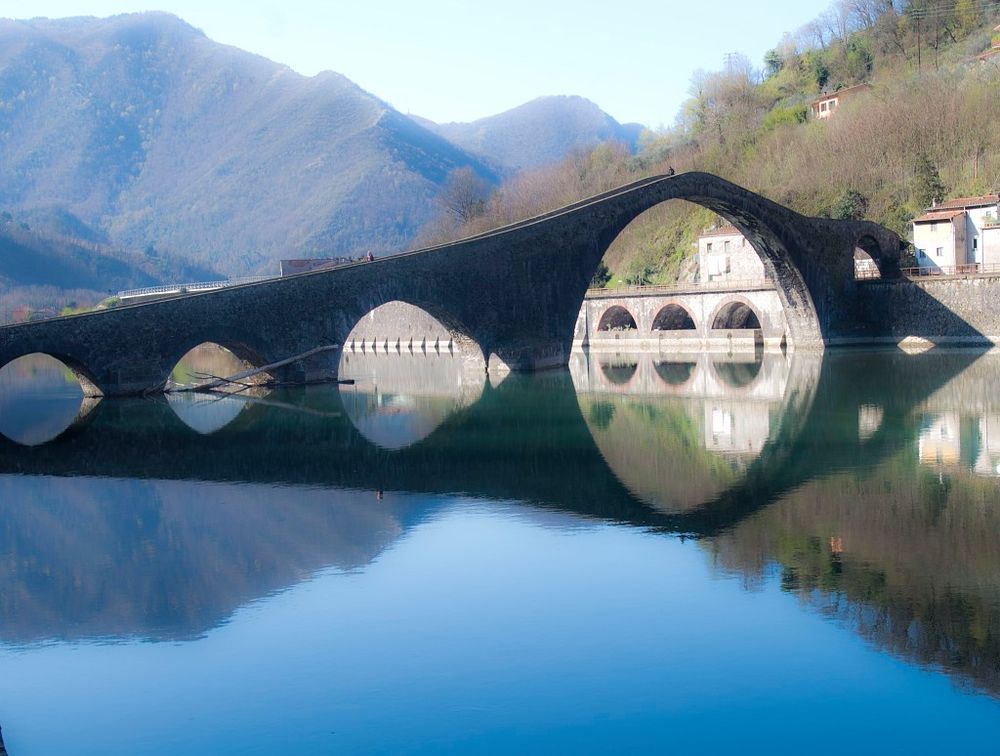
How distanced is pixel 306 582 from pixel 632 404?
1602 centimetres

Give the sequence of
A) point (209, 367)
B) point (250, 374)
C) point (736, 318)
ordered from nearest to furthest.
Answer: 1. point (250, 374)
2. point (209, 367)
3. point (736, 318)

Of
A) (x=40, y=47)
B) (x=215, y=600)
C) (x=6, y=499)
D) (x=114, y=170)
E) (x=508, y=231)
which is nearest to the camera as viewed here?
Answer: (x=215, y=600)

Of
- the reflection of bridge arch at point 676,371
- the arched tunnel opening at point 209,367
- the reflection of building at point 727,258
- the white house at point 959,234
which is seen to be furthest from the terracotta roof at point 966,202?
the arched tunnel opening at point 209,367

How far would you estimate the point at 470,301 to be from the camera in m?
32.5

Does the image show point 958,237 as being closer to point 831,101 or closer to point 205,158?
point 831,101

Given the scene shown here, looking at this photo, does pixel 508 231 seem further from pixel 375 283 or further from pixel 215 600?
pixel 215 600

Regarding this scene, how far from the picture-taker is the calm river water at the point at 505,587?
727 centimetres

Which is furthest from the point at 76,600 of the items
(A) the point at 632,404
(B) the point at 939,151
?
(B) the point at 939,151

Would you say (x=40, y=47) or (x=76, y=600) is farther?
(x=40, y=47)

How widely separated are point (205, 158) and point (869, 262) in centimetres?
14226

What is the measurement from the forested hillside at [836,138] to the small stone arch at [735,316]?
7622 millimetres

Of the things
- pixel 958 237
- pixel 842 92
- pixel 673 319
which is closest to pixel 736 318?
pixel 673 319

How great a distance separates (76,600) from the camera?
10.1m

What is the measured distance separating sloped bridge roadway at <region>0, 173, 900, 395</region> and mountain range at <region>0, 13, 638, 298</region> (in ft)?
308
